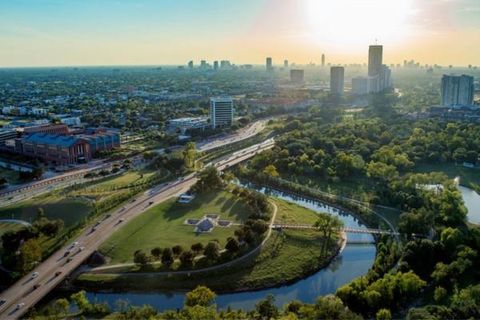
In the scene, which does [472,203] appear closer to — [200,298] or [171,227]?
[171,227]

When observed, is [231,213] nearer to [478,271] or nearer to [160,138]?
[478,271]

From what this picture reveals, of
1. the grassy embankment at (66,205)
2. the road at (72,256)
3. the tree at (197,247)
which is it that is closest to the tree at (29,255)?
the road at (72,256)

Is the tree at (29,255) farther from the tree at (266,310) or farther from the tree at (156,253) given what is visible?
the tree at (266,310)

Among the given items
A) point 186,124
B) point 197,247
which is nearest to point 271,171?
point 197,247

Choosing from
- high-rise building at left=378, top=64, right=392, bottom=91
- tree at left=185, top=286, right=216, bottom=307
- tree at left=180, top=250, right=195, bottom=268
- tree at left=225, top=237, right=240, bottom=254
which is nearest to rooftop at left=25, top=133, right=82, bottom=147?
tree at left=180, top=250, right=195, bottom=268

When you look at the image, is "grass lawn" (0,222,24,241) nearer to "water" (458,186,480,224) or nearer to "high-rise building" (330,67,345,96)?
"water" (458,186,480,224)
